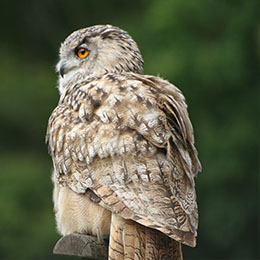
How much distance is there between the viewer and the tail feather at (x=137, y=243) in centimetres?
336

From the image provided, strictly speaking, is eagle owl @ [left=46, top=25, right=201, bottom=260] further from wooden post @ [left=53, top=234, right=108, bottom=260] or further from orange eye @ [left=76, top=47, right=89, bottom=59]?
orange eye @ [left=76, top=47, right=89, bottom=59]

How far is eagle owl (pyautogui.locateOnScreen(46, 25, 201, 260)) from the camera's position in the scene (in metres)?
3.42

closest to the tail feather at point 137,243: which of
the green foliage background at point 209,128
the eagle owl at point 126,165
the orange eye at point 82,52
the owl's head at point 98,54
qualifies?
the eagle owl at point 126,165

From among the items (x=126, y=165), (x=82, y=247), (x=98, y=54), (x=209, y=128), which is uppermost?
(x=209, y=128)

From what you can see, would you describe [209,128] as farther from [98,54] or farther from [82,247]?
[82,247]

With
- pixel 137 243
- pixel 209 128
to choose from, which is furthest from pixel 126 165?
pixel 209 128

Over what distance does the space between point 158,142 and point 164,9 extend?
6.60 m

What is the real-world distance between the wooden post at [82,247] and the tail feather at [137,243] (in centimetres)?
20

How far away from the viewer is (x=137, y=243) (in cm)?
338

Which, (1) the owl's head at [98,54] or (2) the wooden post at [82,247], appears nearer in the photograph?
(2) the wooden post at [82,247]

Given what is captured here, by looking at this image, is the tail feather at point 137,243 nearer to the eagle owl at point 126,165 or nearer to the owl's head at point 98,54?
the eagle owl at point 126,165

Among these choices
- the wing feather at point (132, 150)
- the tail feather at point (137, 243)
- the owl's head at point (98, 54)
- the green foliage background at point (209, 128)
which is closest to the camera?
the tail feather at point (137, 243)

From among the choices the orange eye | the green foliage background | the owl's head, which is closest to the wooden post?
the owl's head

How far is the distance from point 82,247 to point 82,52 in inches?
68.4
